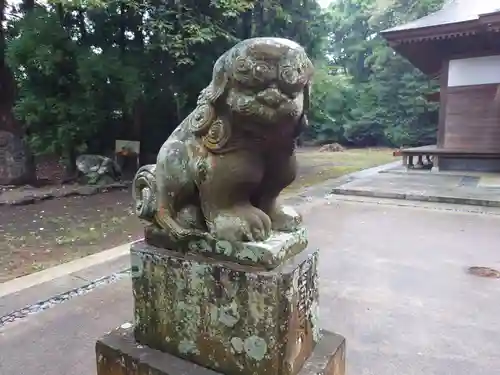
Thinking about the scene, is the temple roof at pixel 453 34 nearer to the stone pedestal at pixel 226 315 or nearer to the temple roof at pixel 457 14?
the temple roof at pixel 457 14

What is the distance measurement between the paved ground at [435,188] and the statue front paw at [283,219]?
15.6ft

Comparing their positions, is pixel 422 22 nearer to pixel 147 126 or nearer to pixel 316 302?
pixel 147 126

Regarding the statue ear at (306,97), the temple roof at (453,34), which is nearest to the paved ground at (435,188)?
the temple roof at (453,34)

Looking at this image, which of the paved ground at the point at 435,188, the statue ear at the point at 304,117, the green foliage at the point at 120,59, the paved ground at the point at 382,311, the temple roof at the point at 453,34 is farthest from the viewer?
the temple roof at the point at 453,34

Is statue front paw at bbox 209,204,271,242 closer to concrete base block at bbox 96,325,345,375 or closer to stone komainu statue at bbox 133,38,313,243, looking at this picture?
stone komainu statue at bbox 133,38,313,243

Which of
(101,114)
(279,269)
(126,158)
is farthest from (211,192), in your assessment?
(126,158)

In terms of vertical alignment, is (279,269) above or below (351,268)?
above

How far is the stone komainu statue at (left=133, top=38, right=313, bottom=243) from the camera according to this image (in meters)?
1.15

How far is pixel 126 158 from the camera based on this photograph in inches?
327

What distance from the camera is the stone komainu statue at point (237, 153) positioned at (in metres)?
1.15

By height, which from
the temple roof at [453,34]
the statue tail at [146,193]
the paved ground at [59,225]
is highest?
the temple roof at [453,34]

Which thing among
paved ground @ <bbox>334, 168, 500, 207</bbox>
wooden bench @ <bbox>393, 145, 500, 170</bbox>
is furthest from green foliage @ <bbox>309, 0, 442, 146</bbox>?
paved ground @ <bbox>334, 168, 500, 207</bbox>

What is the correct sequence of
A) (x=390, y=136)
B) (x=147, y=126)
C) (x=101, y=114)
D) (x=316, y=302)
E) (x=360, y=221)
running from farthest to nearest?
(x=390, y=136)
(x=147, y=126)
(x=101, y=114)
(x=360, y=221)
(x=316, y=302)

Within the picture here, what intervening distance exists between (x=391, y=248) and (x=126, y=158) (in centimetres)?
611
